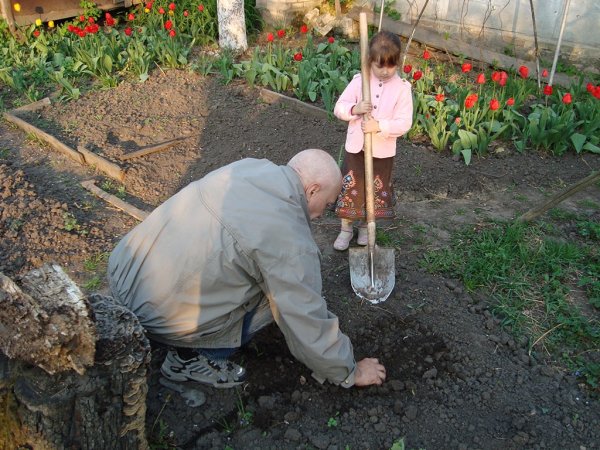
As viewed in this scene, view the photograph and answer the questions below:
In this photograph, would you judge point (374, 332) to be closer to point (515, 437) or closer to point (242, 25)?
point (515, 437)

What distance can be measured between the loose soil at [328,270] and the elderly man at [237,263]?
0.32 m

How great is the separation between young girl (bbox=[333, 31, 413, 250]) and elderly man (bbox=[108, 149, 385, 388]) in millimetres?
1021

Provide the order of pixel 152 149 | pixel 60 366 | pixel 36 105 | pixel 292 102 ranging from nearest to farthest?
pixel 60 366 < pixel 152 149 < pixel 292 102 < pixel 36 105

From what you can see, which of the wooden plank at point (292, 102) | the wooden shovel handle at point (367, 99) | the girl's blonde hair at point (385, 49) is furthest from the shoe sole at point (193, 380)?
the wooden plank at point (292, 102)

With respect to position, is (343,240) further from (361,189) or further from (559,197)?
(559,197)

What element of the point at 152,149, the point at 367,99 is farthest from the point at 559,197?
the point at 152,149

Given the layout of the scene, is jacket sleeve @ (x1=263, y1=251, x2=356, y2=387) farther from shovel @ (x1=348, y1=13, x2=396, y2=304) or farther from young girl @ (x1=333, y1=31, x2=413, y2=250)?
young girl @ (x1=333, y1=31, x2=413, y2=250)

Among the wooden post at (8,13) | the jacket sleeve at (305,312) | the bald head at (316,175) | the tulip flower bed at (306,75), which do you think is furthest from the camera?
the wooden post at (8,13)

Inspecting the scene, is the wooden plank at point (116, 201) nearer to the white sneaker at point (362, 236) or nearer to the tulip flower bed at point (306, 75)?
the white sneaker at point (362, 236)

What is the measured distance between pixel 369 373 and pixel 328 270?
1.05 meters

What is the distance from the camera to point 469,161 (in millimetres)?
4773

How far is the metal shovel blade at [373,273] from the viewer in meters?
3.34

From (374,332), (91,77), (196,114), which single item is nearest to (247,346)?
(374,332)

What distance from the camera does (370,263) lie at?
3.41 m
